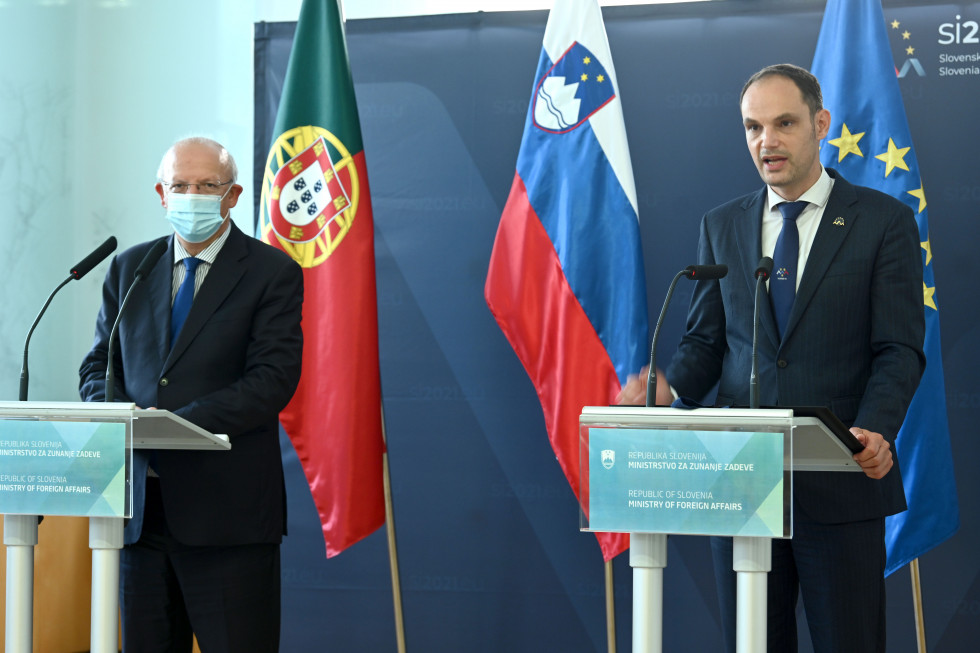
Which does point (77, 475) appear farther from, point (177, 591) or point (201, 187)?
point (201, 187)

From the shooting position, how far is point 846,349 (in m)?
2.10

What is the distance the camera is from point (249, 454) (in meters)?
2.36

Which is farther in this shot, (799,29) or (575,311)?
(799,29)

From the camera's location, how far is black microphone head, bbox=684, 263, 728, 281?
5.90 ft

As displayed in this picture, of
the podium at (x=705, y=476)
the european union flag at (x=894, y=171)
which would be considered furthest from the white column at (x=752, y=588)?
the european union flag at (x=894, y=171)

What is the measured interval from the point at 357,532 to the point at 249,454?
95 cm

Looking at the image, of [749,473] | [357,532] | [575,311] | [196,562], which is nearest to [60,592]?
[357,532]

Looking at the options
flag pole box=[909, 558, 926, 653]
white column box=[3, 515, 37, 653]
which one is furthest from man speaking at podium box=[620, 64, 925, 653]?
white column box=[3, 515, 37, 653]

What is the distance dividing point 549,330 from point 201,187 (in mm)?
1295

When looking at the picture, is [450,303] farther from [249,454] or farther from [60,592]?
[60,592]

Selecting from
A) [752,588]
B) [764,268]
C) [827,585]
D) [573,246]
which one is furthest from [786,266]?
[573,246]

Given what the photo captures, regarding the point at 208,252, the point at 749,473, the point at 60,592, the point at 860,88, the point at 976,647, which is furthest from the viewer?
the point at 60,592

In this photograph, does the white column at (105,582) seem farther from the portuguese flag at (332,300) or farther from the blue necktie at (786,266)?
the blue necktie at (786,266)

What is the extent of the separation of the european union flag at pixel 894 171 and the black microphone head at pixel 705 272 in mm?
1497
